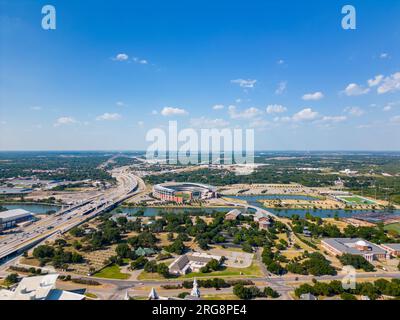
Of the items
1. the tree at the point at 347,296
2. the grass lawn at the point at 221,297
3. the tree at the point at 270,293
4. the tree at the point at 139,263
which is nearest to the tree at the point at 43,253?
the tree at the point at 139,263

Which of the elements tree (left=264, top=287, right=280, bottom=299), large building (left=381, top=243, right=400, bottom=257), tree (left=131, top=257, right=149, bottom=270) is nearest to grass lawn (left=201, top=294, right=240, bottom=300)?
tree (left=264, top=287, right=280, bottom=299)

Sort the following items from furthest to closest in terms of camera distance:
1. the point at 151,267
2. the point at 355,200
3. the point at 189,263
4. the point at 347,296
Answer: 1. the point at 355,200
2. the point at 189,263
3. the point at 151,267
4. the point at 347,296

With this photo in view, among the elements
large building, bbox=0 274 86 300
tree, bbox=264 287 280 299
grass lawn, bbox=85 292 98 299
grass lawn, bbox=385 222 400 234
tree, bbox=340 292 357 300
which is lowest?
grass lawn, bbox=385 222 400 234

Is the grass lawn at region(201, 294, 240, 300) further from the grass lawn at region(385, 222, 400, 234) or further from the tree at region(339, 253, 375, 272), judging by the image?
the grass lawn at region(385, 222, 400, 234)

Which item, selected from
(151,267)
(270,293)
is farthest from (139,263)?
(270,293)

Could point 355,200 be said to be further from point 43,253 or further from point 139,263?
point 43,253
